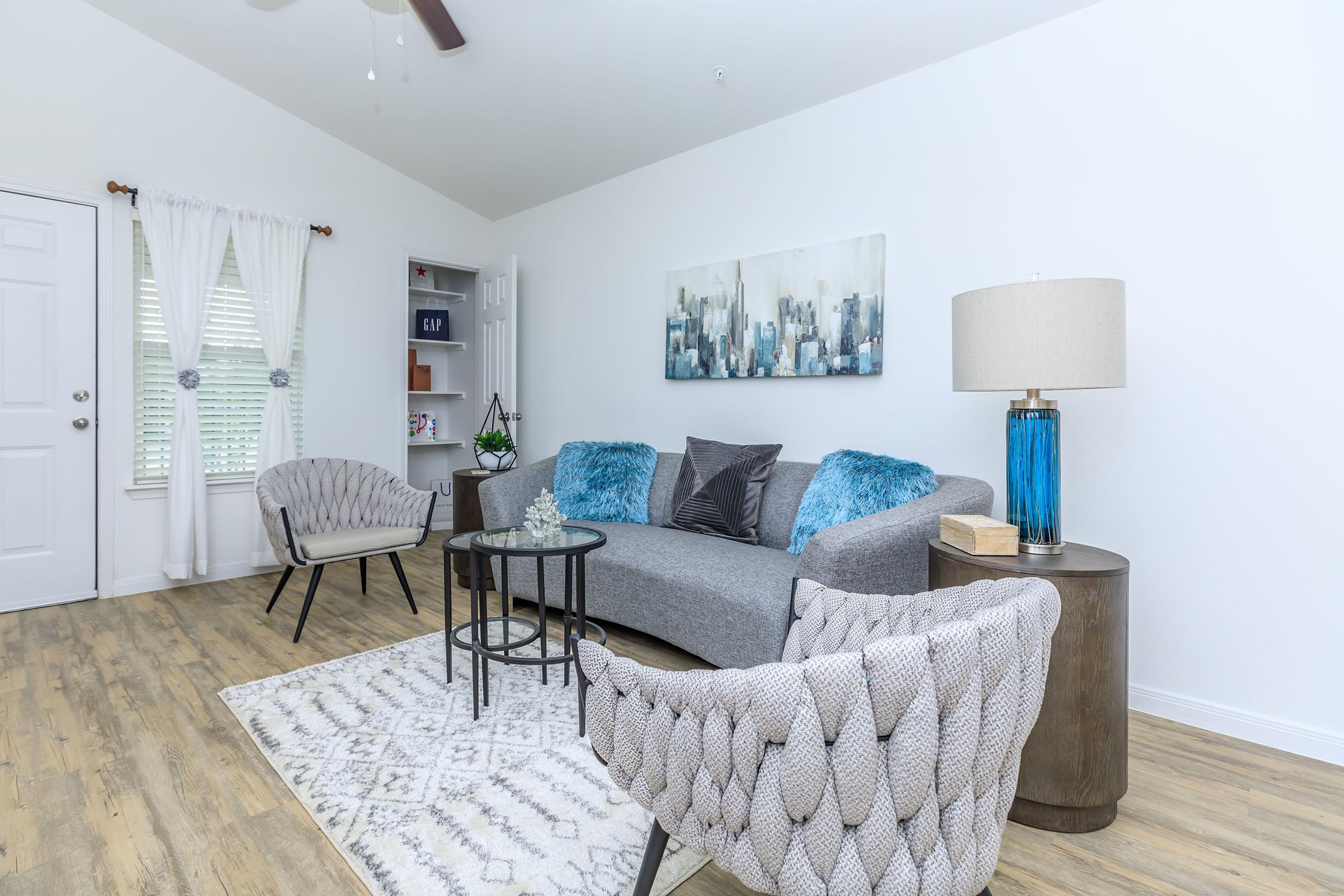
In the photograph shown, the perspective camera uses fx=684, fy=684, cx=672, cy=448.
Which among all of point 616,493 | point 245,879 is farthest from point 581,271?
point 245,879

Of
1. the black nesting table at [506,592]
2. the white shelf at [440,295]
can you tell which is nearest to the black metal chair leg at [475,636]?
the black nesting table at [506,592]

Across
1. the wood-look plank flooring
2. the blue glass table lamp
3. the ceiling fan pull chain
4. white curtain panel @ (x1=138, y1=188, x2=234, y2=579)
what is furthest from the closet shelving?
the blue glass table lamp

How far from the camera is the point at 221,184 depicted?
3.96m

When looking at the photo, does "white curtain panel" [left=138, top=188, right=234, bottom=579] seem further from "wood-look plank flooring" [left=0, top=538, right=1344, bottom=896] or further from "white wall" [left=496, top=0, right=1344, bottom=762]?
"white wall" [left=496, top=0, right=1344, bottom=762]

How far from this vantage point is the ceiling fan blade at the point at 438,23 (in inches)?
92.4

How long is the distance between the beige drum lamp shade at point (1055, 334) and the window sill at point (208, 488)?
356cm

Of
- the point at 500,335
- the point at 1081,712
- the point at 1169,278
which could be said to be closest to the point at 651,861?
the point at 1081,712

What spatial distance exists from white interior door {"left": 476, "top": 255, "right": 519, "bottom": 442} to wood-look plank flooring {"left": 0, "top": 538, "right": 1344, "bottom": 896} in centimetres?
235

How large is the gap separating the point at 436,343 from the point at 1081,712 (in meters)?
4.80

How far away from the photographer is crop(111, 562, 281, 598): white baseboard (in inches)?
145

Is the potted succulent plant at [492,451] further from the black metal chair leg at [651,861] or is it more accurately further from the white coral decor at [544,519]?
the black metal chair leg at [651,861]

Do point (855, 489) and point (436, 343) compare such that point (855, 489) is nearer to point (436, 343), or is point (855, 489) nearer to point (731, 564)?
point (731, 564)

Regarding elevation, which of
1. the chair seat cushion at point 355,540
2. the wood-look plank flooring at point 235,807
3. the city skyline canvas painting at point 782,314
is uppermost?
the city skyline canvas painting at point 782,314

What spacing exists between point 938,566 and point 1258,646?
118cm
